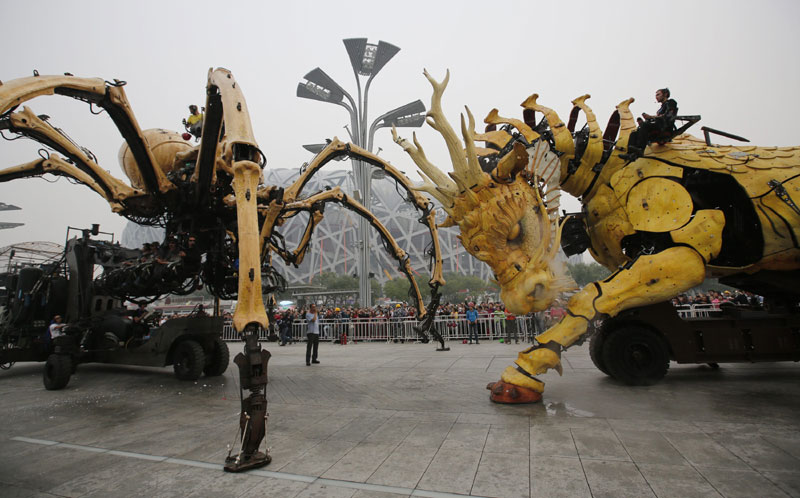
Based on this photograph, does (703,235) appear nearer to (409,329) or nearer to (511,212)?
(511,212)

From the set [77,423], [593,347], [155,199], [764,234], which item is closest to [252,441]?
[77,423]

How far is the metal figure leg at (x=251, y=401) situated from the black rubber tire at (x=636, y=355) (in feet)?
16.5

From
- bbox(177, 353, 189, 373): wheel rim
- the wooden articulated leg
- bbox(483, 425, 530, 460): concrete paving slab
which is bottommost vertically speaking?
bbox(483, 425, 530, 460): concrete paving slab

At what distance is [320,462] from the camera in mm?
3254

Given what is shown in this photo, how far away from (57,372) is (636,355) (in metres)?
10.2

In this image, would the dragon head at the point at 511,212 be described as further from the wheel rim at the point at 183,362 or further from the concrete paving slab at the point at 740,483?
the wheel rim at the point at 183,362

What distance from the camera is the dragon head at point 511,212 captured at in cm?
529

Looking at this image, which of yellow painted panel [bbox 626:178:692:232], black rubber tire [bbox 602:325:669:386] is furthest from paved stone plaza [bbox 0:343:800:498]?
yellow painted panel [bbox 626:178:692:232]

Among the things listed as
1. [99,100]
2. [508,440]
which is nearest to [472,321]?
Result: [508,440]

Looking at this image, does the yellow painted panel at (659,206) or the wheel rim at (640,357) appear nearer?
the yellow painted panel at (659,206)

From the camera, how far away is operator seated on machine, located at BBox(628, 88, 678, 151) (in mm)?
5262

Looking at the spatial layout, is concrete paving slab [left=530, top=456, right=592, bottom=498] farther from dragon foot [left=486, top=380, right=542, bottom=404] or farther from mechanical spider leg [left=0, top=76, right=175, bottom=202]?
mechanical spider leg [left=0, top=76, right=175, bottom=202]

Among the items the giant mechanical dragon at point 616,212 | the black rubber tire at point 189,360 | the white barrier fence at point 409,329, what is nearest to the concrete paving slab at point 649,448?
the giant mechanical dragon at point 616,212

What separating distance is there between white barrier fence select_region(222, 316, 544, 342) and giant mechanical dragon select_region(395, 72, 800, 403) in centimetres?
789
